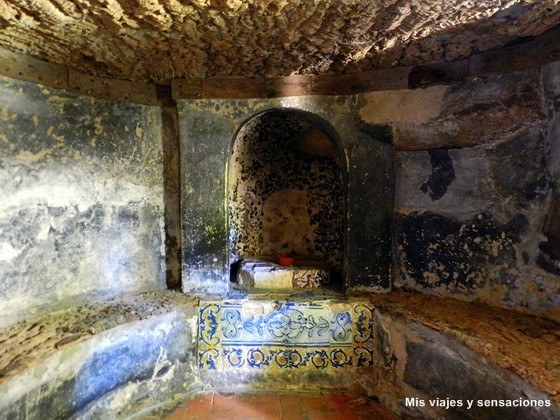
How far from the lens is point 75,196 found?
2.34m

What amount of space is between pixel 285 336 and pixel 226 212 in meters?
0.96

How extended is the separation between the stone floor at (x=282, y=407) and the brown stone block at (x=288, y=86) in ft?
6.69

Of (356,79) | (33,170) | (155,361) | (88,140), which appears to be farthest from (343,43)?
(155,361)

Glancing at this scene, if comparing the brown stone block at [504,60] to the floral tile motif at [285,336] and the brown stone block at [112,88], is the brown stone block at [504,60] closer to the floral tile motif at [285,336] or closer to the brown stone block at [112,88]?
the floral tile motif at [285,336]

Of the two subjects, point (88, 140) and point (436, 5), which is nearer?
point (436, 5)

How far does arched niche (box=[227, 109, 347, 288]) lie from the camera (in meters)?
3.13

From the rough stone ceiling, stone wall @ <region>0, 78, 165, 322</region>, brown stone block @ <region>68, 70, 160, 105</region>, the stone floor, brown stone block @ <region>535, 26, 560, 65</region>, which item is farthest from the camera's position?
brown stone block @ <region>68, 70, 160, 105</region>

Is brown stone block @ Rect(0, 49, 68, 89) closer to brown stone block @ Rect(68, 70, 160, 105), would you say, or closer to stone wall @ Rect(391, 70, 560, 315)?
brown stone block @ Rect(68, 70, 160, 105)

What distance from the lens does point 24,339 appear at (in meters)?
1.87

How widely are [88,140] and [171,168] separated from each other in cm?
58

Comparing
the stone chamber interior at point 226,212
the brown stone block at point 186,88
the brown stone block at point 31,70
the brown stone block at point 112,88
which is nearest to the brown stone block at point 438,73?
the stone chamber interior at point 226,212

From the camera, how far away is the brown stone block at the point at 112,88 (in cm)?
234

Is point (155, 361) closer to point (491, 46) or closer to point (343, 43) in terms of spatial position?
point (343, 43)

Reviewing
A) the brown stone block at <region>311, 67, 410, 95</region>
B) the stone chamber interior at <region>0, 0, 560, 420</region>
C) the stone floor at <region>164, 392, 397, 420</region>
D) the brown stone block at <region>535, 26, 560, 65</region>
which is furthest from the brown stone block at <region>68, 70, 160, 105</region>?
the brown stone block at <region>535, 26, 560, 65</region>
